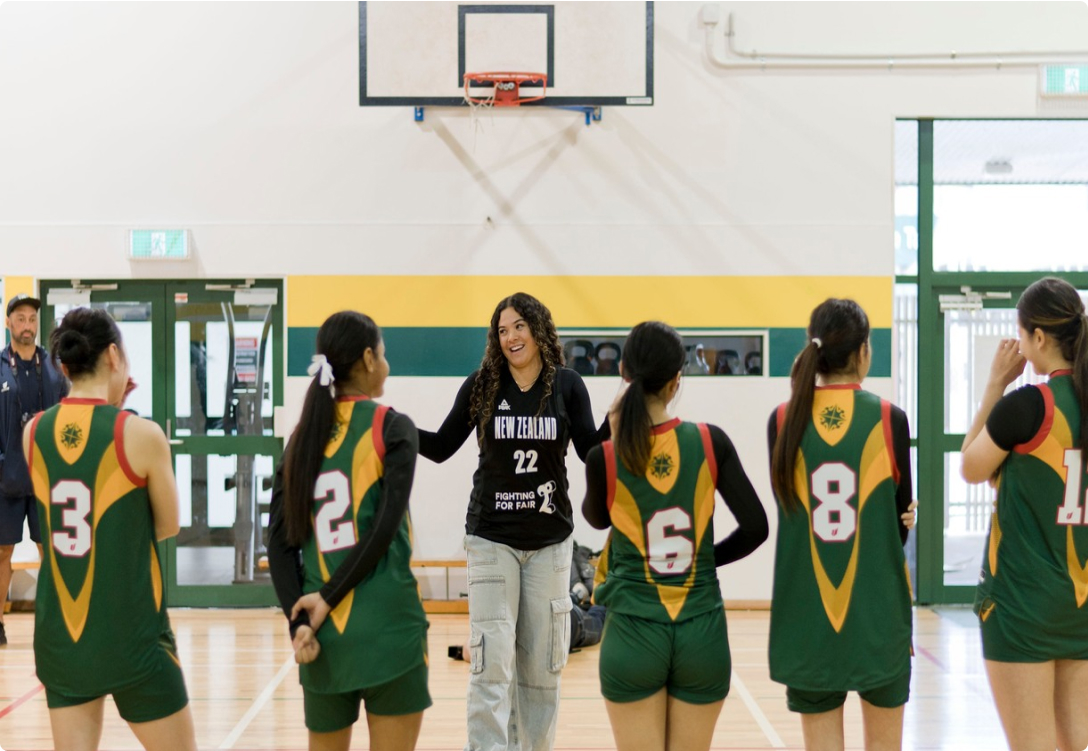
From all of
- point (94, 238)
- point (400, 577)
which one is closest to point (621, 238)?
point (94, 238)

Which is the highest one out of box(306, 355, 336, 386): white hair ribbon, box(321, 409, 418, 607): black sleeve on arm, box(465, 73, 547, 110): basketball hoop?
box(465, 73, 547, 110): basketball hoop

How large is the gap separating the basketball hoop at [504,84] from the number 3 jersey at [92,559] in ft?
13.7

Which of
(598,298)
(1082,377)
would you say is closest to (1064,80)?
(598,298)

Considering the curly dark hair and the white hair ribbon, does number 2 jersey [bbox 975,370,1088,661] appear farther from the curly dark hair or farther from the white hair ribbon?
the white hair ribbon

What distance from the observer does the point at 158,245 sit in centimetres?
665

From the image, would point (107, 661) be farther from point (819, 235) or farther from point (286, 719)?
point (819, 235)

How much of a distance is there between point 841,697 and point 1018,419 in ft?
2.81

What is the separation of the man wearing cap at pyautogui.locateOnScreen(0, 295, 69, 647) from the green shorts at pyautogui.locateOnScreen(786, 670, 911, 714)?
4.89 metres

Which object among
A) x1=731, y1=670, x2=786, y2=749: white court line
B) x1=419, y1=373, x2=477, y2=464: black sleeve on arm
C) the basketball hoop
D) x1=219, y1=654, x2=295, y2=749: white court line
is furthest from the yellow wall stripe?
x1=419, y1=373, x2=477, y2=464: black sleeve on arm

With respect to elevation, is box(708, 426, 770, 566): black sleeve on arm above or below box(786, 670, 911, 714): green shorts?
above

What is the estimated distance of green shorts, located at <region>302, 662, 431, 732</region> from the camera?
229 centimetres

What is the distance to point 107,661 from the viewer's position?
7.78ft

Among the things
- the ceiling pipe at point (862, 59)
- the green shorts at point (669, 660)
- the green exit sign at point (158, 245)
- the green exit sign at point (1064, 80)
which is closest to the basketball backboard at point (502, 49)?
the ceiling pipe at point (862, 59)

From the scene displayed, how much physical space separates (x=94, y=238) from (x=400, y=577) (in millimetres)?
5340
